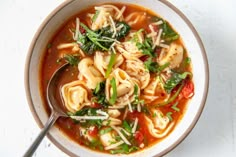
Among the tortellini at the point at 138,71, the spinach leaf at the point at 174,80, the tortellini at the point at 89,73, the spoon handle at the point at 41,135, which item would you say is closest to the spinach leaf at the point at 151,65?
the tortellini at the point at 138,71

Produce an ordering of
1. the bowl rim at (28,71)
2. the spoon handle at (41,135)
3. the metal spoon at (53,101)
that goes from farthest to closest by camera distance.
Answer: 1. the metal spoon at (53,101)
2. the bowl rim at (28,71)
3. the spoon handle at (41,135)

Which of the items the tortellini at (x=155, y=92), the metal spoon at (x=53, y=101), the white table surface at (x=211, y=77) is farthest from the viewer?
the white table surface at (x=211, y=77)

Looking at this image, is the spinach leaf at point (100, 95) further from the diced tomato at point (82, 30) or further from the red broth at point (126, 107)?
the diced tomato at point (82, 30)

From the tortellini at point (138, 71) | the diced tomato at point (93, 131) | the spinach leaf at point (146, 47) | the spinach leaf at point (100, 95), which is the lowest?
the diced tomato at point (93, 131)

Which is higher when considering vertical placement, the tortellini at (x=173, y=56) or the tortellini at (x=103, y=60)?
the tortellini at (x=173, y=56)

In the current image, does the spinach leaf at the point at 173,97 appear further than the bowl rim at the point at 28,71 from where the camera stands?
Yes

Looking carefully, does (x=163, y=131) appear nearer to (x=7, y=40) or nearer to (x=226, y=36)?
(x=226, y=36)

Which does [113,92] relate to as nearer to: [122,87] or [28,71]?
[122,87]
